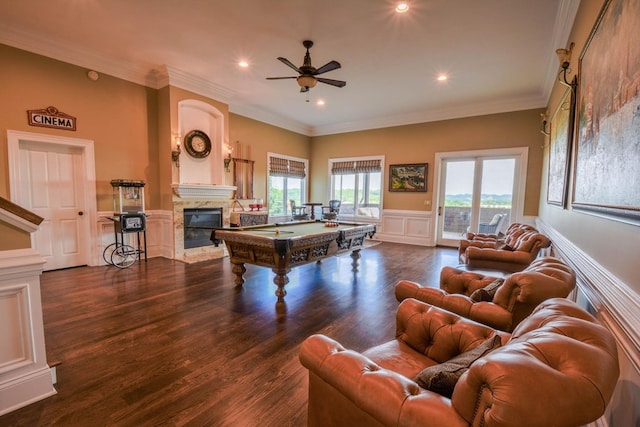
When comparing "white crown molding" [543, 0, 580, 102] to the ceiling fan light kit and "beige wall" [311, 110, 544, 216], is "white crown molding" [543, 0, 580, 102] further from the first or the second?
the ceiling fan light kit

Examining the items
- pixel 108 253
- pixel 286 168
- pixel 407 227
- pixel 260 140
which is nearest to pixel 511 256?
pixel 407 227

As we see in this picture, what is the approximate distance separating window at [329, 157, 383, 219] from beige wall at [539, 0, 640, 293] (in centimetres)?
521

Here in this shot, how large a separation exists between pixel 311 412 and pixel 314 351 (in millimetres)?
310

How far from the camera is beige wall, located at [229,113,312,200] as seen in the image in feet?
23.0

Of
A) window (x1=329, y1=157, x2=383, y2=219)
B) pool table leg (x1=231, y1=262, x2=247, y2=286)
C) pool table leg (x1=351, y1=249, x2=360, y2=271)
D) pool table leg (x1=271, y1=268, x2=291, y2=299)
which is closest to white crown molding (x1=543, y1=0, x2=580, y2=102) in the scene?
pool table leg (x1=351, y1=249, x2=360, y2=271)

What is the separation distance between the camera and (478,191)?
6699 millimetres

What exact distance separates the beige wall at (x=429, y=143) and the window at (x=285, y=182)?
444mm

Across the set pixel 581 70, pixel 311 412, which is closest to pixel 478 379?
pixel 311 412

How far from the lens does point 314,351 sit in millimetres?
1226

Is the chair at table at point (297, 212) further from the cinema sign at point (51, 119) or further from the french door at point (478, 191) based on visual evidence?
the cinema sign at point (51, 119)

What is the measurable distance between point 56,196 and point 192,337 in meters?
3.94

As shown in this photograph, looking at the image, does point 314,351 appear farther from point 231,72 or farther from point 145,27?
point 231,72

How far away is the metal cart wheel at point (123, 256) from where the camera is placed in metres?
5.00

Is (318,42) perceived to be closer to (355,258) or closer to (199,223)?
(355,258)
